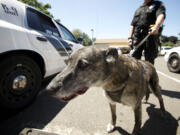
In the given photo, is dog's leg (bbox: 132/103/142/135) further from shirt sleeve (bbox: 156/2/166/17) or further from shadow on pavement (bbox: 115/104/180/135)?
shirt sleeve (bbox: 156/2/166/17)

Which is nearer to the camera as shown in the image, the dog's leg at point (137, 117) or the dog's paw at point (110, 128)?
the dog's leg at point (137, 117)

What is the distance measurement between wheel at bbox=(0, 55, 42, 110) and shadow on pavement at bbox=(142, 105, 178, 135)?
2.21 meters

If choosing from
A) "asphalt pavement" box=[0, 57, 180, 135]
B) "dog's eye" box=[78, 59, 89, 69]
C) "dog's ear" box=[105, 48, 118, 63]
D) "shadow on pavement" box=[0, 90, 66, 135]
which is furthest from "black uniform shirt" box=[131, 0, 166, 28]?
"shadow on pavement" box=[0, 90, 66, 135]

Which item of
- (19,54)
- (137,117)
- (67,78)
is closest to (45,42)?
(19,54)

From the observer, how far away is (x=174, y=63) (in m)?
5.40

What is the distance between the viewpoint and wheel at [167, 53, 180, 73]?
5.12 m

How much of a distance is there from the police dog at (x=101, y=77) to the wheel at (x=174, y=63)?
531cm

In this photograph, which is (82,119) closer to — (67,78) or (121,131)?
(121,131)

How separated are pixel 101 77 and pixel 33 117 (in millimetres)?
1578

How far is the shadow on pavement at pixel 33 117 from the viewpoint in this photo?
155 cm

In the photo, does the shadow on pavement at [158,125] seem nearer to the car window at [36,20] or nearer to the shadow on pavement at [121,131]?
the shadow on pavement at [121,131]

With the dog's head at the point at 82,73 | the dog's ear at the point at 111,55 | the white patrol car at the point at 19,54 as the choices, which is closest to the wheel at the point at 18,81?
the white patrol car at the point at 19,54

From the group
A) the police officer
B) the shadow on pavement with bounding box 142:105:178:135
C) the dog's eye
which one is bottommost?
the shadow on pavement with bounding box 142:105:178:135

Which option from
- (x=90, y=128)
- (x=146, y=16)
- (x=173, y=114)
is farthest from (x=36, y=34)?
(x=173, y=114)
